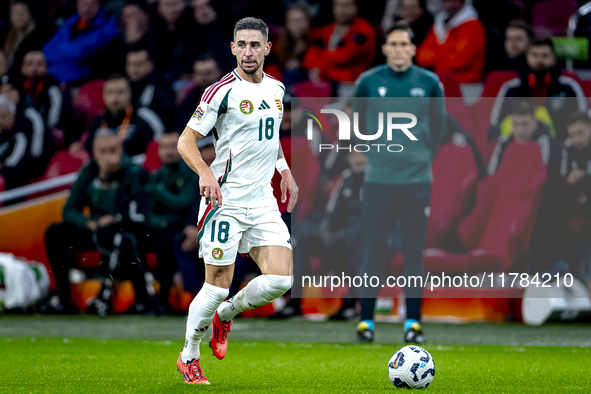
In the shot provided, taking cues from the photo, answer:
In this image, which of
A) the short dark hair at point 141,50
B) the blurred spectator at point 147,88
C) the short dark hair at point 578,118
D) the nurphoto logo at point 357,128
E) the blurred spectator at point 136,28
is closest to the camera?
the nurphoto logo at point 357,128

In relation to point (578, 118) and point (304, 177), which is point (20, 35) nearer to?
point (304, 177)

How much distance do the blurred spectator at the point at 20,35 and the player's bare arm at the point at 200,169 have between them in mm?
8072

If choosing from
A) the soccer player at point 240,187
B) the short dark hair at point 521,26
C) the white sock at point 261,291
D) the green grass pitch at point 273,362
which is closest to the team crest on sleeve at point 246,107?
the soccer player at point 240,187

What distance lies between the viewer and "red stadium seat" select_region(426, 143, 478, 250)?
27.8 feet

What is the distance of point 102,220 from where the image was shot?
30.3ft

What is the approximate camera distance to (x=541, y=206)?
330 inches

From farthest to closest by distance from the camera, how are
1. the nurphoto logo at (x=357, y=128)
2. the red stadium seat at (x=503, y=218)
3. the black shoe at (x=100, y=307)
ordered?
the black shoe at (x=100, y=307)
the red stadium seat at (x=503, y=218)
the nurphoto logo at (x=357, y=128)

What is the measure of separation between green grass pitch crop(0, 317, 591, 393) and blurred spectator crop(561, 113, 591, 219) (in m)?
1.23

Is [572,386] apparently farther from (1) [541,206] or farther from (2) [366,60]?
(2) [366,60]

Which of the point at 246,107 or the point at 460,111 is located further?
the point at 460,111

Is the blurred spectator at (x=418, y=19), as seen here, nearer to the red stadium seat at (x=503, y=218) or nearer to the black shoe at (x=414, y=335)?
the red stadium seat at (x=503, y=218)

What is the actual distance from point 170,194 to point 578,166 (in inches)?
174

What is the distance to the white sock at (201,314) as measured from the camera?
4.59 meters

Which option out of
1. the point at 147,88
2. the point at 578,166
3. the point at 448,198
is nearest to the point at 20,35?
the point at 147,88
